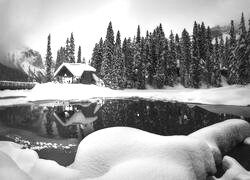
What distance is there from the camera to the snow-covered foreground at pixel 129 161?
20.0 feet

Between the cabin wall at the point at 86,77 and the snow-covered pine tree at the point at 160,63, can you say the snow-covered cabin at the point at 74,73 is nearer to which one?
the cabin wall at the point at 86,77

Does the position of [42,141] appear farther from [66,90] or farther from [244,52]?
[244,52]

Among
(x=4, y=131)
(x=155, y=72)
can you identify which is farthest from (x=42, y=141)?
(x=155, y=72)

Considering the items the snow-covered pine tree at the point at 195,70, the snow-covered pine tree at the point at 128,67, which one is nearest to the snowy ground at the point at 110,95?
the snow-covered pine tree at the point at 128,67

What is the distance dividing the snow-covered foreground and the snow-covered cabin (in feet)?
175

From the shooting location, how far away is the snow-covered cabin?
60.8m

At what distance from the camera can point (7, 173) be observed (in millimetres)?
6020

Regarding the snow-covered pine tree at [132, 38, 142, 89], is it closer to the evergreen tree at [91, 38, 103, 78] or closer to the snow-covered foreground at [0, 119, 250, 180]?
the evergreen tree at [91, 38, 103, 78]

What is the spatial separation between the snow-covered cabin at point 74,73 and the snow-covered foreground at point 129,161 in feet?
175

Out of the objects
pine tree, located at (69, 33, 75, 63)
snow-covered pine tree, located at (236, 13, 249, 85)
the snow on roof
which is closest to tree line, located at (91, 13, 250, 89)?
the snow on roof

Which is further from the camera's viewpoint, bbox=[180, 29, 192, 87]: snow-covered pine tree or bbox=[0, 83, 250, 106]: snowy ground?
bbox=[180, 29, 192, 87]: snow-covered pine tree

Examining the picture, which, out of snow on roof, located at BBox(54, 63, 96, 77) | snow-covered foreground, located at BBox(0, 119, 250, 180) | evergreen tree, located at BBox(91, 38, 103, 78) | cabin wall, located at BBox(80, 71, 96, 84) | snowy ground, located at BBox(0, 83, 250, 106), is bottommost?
snow-covered foreground, located at BBox(0, 119, 250, 180)

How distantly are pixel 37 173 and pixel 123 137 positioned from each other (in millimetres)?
3246

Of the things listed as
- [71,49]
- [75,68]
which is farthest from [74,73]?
[71,49]
